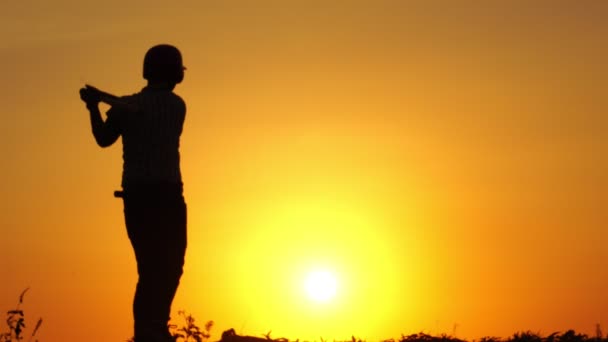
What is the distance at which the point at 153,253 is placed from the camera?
9.83 metres

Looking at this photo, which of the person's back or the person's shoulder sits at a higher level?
the person's shoulder

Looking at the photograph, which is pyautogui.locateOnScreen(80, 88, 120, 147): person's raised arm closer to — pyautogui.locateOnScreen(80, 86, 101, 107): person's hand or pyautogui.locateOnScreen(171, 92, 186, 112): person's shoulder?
pyautogui.locateOnScreen(80, 86, 101, 107): person's hand

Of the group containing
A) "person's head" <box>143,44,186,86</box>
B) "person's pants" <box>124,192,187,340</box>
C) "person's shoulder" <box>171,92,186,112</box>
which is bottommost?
"person's pants" <box>124,192,187,340</box>

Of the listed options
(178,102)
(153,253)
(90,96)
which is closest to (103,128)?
(90,96)

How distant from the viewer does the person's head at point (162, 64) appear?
392 inches

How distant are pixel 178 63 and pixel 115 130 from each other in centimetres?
77

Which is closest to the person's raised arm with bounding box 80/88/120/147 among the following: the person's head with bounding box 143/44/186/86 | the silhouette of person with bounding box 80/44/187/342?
the silhouette of person with bounding box 80/44/187/342

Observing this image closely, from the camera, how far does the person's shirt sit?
9805 millimetres

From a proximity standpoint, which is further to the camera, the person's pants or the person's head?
the person's head

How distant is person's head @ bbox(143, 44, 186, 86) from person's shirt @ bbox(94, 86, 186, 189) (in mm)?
173

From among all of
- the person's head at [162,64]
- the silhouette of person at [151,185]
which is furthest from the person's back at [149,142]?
the person's head at [162,64]

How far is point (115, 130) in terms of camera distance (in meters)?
9.86

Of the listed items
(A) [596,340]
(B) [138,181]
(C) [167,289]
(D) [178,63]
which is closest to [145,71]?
(D) [178,63]

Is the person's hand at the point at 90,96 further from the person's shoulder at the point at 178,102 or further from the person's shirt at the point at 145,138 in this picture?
the person's shoulder at the point at 178,102
